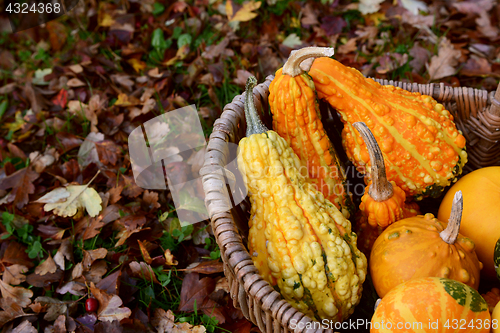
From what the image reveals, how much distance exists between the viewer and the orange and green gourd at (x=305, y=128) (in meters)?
1.41

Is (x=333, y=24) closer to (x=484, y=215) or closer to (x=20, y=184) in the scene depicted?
(x=484, y=215)

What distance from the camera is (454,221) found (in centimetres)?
121

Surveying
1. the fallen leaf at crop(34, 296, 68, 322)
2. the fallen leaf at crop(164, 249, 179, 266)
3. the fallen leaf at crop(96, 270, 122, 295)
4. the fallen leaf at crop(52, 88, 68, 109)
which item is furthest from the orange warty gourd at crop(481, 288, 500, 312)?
the fallen leaf at crop(52, 88, 68, 109)

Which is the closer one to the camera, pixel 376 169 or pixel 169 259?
pixel 376 169

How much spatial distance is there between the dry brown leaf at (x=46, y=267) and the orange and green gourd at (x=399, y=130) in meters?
1.41

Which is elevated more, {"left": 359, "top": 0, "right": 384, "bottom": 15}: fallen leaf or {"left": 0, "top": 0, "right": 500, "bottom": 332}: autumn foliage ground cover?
{"left": 359, "top": 0, "right": 384, "bottom": 15}: fallen leaf

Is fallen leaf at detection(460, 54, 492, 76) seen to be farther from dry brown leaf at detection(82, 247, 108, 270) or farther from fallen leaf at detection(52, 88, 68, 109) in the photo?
fallen leaf at detection(52, 88, 68, 109)

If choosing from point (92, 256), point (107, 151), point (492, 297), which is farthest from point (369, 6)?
point (92, 256)

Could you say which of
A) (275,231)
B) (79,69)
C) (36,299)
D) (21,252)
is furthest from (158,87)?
(275,231)

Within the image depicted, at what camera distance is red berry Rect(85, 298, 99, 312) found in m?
1.62

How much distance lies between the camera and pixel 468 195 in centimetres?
147

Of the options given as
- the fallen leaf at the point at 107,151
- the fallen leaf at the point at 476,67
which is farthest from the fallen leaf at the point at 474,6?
the fallen leaf at the point at 107,151

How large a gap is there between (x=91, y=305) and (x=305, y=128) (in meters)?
1.12

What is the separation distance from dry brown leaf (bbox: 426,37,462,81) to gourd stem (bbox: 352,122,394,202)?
1280mm
